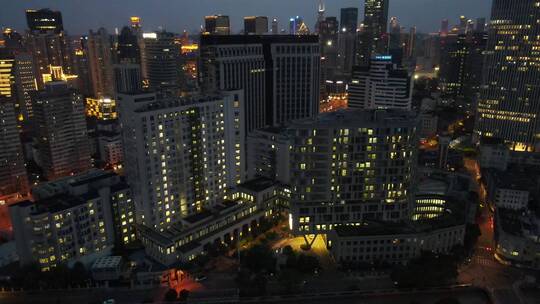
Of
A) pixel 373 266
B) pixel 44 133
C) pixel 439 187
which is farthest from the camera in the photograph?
pixel 44 133

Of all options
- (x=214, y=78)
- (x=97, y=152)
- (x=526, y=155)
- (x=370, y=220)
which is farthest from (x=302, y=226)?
(x=97, y=152)

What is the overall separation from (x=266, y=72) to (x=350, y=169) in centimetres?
8513

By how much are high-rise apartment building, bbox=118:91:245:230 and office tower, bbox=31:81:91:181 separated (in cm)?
5774

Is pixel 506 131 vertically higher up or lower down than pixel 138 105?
lower down

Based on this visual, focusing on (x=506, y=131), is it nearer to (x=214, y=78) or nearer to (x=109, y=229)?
(x=214, y=78)

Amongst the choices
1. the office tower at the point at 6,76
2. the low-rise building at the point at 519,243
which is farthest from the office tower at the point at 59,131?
the low-rise building at the point at 519,243

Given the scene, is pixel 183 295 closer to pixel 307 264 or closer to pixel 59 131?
pixel 307 264

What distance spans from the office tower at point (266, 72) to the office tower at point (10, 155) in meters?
63.9

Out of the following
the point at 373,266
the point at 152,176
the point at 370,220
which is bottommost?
the point at 373,266

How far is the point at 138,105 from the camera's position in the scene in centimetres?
9088

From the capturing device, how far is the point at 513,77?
159 meters

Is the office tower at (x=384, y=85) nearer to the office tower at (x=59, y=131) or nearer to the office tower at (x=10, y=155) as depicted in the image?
the office tower at (x=59, y=131)

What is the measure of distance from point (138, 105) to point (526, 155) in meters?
130

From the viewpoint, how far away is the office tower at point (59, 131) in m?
136
